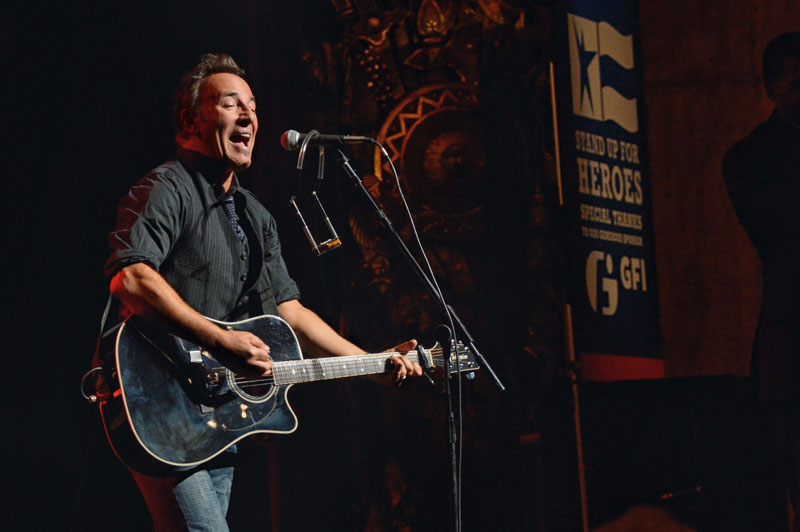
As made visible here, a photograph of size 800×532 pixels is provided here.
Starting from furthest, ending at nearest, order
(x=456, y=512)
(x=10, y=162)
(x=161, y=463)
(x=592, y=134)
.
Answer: (x=592, y=134), (x=10, y=162), (x=456, y=512), (x=161, y=463)

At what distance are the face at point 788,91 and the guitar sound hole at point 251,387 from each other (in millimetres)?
3504

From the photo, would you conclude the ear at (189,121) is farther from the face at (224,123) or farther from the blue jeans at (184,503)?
the blue jeans at (184,503)

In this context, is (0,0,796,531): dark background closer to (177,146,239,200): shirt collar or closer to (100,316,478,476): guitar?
(100,316,478,476): guitar

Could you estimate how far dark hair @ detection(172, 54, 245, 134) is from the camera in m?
2.83

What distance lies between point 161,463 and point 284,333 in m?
0.65

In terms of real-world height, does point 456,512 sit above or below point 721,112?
below

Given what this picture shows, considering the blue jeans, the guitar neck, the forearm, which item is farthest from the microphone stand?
the blue jeans

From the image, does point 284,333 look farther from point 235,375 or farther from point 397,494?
point 397,494

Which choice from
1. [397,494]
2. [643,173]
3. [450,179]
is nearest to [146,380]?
[397,494]

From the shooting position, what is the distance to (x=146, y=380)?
95.2 inches

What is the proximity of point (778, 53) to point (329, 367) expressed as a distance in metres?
3.46

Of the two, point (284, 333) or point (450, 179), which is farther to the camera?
point (450, 179)

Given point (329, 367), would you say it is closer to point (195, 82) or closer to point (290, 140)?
point (290, 140)

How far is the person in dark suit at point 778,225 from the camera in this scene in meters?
4.27
